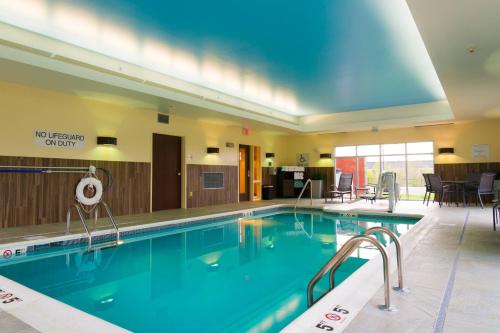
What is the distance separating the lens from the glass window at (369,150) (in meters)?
11.9

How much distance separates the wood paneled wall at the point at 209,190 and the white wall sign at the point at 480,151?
287 inches

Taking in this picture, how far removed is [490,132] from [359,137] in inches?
153

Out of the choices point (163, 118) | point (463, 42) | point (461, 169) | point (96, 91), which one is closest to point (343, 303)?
point (463, 42)

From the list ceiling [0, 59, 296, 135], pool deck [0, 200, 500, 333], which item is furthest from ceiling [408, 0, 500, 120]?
ceiling [0, 59, 296, 135]

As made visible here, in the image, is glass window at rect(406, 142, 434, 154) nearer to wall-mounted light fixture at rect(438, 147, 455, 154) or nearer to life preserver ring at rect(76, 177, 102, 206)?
wall-mounted light fixture at rect(438, 147, 455, 154)

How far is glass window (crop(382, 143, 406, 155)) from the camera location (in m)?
11.4

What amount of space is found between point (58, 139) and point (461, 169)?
10.9 meters

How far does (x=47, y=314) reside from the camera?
2.21 m

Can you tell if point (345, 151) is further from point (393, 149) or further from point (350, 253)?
point (350, 253)

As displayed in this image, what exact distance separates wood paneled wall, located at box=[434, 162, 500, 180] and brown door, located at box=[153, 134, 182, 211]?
8.15m

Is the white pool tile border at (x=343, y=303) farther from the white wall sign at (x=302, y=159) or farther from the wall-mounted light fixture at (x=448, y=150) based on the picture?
the white wall sign at (x=302, y=159)

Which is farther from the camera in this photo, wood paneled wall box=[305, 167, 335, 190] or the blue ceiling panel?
wood paneled wall box=[305, 167, 335, 190]

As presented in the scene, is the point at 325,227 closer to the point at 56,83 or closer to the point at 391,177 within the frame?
the point at 391,177

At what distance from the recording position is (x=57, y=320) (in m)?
2.12
